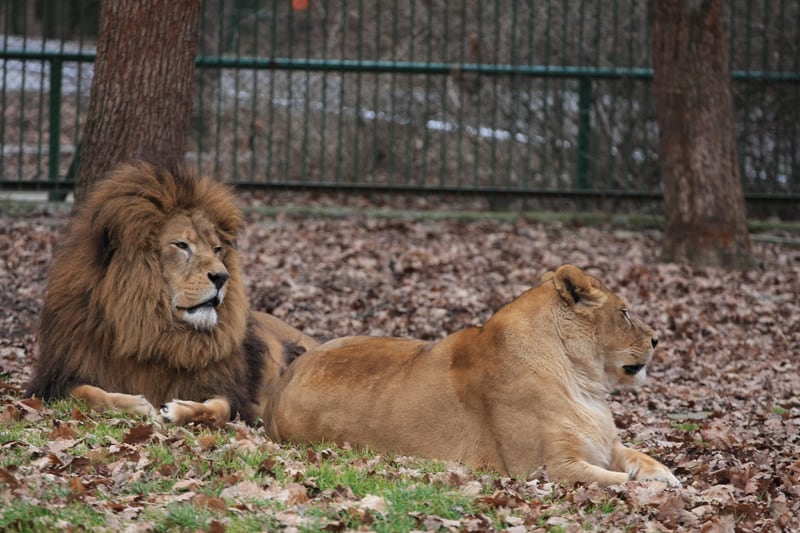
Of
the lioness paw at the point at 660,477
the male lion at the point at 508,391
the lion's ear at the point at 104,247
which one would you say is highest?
the lion's ear at the point at 104,247

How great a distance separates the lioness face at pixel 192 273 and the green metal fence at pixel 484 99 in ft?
25.9

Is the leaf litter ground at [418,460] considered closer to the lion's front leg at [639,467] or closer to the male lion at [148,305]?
the lion's front leg at [639,467]

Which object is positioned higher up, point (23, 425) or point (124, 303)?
point (124, 303)

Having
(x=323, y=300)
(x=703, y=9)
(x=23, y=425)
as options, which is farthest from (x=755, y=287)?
(x=23, y=425)

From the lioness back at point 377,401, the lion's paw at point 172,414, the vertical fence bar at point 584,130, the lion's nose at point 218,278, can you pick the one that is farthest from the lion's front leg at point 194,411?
the vertical fence bar at point 584,130

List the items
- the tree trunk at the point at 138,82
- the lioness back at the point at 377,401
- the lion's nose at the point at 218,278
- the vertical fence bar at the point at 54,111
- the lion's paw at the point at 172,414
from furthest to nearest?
the vertical fence bar at the point at 54,111
the tree trunk at the point at 138,82
the lion's nose at the point at 218,278
the lion's paw at the point at 172,414
the lioness back at the point at 377,401

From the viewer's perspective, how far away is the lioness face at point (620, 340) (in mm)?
6129

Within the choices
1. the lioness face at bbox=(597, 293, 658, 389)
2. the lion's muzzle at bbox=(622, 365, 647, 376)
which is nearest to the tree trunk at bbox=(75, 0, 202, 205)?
the lioness face at bbox=(597, 293, 658, 389)

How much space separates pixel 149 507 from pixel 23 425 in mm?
1701

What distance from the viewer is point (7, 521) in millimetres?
4371

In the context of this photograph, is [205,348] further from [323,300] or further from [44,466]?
[323,300]

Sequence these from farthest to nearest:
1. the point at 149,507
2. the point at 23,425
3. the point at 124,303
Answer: the point at 124,303, the point at 23,425, the point at 149,507

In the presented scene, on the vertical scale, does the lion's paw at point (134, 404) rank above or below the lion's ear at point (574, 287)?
below

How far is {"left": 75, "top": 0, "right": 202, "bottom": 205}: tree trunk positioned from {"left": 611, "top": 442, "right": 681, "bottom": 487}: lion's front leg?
413 centimetres
